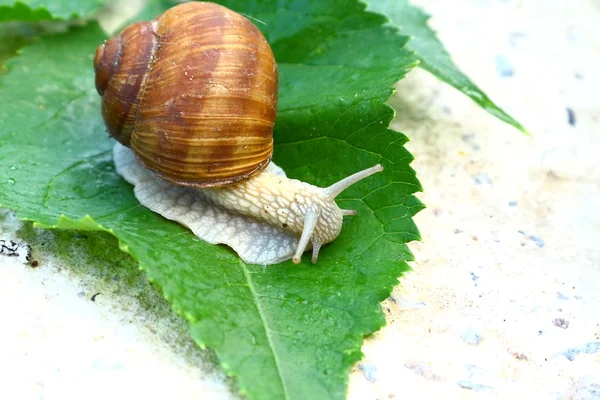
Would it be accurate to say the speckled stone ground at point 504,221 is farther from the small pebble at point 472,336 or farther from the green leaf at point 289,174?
the green leaf at point 289,174

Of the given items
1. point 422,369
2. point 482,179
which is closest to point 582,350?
point 422,369

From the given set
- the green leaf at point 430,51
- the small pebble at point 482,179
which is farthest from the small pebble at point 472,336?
the green leaf at point 430,51

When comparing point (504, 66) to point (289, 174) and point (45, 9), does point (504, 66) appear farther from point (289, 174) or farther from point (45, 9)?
point (45, 9)

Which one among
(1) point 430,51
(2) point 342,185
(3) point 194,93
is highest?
(3) point 194,93

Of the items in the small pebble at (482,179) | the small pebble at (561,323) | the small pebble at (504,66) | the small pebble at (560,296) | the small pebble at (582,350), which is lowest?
the small pebble at (482,179)

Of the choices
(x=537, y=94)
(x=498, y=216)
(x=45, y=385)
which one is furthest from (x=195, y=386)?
(x=537, y=94)

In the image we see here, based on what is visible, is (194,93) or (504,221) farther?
(504,221)

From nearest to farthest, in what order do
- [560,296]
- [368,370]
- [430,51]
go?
[368,370], [560,296], [430,51]
